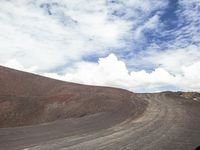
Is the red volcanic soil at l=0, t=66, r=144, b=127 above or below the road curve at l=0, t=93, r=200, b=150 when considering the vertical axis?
above

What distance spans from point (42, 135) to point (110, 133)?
3.58 metres

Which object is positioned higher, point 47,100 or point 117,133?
point 47,100

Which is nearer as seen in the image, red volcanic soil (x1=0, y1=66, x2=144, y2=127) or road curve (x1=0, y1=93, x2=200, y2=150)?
road curve (x1=0, y1=93, x2=200, y2=150)

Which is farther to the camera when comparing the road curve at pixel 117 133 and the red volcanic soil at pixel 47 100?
the red volcanic soil at pixel 47 100

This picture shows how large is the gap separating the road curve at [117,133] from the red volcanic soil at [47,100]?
278 centimetres

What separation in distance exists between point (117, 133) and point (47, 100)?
42.7 feet

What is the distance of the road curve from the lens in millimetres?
13117

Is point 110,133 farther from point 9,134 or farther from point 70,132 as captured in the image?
point 9,134

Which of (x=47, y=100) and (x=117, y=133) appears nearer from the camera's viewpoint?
(x=117, y=133)

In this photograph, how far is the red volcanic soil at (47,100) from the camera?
24.4 metres

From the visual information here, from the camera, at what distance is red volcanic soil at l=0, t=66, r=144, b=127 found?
24.4 meters

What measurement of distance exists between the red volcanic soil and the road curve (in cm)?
278

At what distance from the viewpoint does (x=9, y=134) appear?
16922 mm

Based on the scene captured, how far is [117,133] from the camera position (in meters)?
15.9
